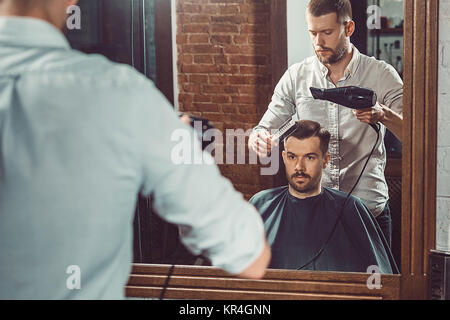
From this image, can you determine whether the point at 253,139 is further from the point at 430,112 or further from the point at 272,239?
the point at 430,112

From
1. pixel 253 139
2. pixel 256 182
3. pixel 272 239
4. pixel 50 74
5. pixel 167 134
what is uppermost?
pixel 50 74

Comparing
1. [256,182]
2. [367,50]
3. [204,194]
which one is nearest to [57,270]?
[204,194]

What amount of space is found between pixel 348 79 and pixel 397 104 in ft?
0.88

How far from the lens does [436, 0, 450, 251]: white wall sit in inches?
101

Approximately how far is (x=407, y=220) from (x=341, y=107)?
65 cm

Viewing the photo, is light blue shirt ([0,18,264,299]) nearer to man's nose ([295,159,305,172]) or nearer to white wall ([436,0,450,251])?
man's nose ([295,159,305,172])

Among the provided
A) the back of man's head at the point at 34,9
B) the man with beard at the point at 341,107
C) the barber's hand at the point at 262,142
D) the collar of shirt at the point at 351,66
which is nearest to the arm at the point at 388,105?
the man with beard at the point at 341,107

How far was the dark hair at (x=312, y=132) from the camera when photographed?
2.72 metres

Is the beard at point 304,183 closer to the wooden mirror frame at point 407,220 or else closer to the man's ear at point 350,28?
the wooden mirror frame at point 407,220

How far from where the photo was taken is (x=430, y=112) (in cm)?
258

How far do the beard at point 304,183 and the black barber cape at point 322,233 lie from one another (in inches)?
1.7

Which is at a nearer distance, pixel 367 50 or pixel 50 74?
pixel 50 74

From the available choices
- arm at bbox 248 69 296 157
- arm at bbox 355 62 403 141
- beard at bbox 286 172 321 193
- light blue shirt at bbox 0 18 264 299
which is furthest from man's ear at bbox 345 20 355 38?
light blue shirt at bbox 0 18 264 299

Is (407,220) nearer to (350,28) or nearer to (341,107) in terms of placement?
(341,107)
